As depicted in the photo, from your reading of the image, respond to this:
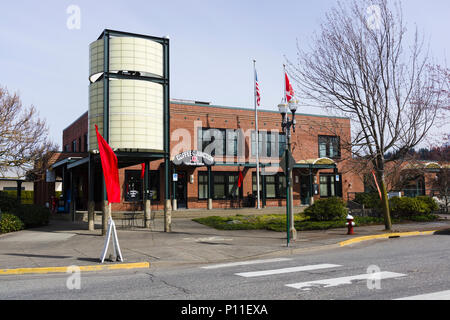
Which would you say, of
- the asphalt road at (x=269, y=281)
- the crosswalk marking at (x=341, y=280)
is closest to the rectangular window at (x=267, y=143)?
the asphalt road at (x=269, y=281)

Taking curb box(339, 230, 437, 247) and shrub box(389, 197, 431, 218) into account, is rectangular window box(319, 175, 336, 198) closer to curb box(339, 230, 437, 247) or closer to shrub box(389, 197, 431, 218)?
shrub box(389, 197, 431, 218)

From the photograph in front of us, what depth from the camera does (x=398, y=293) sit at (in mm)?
6695

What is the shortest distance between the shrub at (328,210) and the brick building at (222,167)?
Result: 8.86 meters

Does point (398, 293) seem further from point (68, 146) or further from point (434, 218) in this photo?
point (68, 146)

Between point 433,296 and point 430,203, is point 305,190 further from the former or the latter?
point 433,296

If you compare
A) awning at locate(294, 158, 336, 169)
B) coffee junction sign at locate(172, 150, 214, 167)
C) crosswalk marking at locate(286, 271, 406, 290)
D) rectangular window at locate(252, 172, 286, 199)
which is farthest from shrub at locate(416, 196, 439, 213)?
crosswalk marking at locate(286, 271, 406, 290)

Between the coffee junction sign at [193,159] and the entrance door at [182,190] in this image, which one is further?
the entrance door at [182,190]

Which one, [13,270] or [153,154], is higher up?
[153,154]

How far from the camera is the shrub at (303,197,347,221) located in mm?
21031

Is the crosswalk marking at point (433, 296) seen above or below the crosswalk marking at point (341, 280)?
above

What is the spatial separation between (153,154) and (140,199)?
41.3ft

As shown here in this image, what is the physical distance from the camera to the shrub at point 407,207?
23.7m

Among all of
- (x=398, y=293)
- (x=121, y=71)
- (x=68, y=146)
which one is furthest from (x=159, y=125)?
(x=68, y=146)

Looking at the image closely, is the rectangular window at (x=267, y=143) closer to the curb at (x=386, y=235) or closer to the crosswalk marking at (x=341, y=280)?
the curb at (x=386, y=235)
